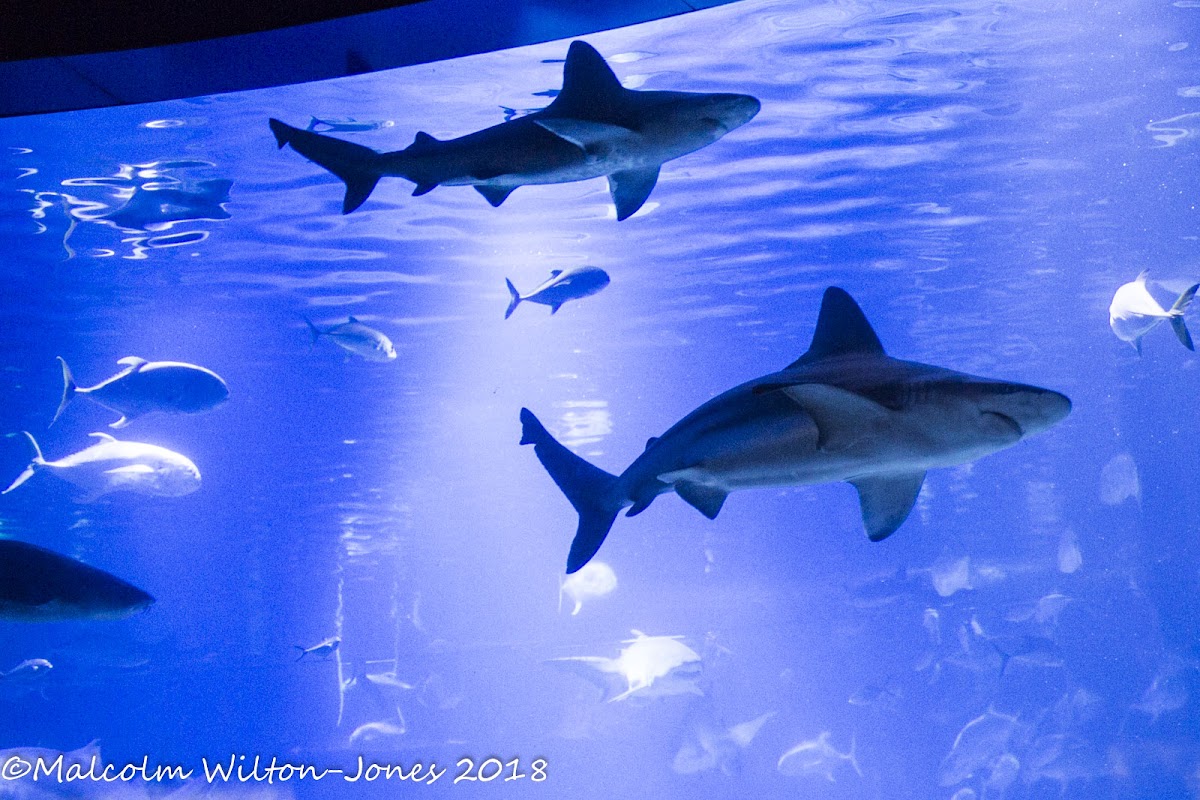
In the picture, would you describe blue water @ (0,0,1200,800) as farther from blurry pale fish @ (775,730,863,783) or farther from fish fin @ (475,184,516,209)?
fish fin @ (475,184,516,209)

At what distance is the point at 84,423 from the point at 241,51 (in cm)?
2901

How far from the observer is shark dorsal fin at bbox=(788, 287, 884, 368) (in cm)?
409

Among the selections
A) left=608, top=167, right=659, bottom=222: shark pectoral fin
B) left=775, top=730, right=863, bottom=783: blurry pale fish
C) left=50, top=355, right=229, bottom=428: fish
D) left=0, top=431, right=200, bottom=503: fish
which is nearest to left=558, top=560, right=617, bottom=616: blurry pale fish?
left=775, top=730, right=863, bottom=783: blurry pale fish

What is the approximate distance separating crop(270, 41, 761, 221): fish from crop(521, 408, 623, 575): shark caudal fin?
1422 mm

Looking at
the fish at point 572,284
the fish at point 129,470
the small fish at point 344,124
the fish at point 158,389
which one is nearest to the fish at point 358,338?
the fish at point 158,389

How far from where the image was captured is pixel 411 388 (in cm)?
2950

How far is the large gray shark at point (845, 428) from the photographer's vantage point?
3.36 m

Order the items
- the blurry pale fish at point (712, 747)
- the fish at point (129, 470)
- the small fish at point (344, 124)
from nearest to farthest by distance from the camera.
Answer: the small fish at point (344, 124) < the fish at point (129, 470) < the blurry pale fish at point (712, 747)

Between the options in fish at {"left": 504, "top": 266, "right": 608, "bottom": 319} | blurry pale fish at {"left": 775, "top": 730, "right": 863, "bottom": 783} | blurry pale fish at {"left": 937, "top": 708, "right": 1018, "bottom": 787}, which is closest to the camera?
fish at {"left": 504, "top": 266, "right": 608, "bottom": 319}

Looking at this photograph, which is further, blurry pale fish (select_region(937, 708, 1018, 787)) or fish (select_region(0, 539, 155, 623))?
blurry pale fish (select_region(937, 708, 1018, 787))

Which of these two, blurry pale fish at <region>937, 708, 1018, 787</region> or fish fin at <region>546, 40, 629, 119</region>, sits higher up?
fish fin at <region>546, 40, 629, 119</region>

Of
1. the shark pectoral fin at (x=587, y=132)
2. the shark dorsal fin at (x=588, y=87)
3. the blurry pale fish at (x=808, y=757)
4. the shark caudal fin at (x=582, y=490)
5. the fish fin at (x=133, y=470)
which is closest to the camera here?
the shark pectoral fin at (x=587, y=132)

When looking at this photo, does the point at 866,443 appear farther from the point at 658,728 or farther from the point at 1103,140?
the point at 658,728

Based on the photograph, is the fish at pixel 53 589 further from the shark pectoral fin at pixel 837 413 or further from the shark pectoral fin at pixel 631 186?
the shark pectoral fin at pixel 837 413
